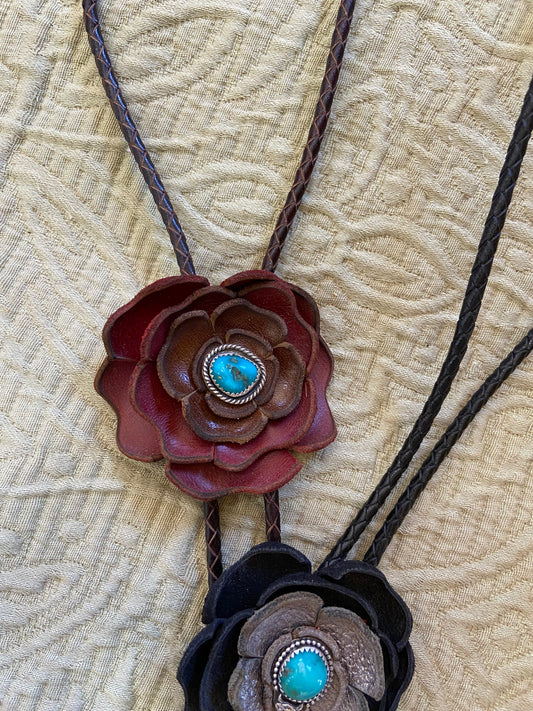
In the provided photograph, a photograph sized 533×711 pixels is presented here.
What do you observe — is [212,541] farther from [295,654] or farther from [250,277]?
[250,277]

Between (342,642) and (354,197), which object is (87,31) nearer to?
(354,197)

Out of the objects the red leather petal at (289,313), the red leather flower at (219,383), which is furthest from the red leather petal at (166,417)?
the red leather petal at (289,313)

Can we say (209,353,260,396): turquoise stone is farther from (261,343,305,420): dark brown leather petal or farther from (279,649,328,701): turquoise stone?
(279,649,328,701): turquoise stone

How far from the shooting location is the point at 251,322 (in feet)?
1.72

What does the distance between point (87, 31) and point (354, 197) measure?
30 centimetres

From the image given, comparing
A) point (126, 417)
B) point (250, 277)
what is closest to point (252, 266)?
point (250, 277)

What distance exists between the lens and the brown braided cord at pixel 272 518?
53 centimetres

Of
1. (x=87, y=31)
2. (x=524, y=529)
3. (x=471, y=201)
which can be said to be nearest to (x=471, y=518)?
(x=524, y=529)

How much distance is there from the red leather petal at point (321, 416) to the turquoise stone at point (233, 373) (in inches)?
2.5

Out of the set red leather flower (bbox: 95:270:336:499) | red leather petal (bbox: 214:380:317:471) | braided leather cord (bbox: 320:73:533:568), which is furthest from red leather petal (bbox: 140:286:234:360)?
braided leather cord (bbox: 320:73:533:568)

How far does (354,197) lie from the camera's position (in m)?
0.58

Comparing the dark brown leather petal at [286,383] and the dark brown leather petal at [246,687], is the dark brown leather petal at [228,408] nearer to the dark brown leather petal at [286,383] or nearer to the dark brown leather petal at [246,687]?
the dark brown leather petal at [286,383]

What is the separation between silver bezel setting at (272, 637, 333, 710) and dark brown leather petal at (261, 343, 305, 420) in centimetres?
18

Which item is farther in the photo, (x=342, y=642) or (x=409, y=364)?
(x=409, y=364)
